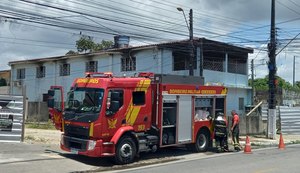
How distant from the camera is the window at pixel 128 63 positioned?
34750 mm

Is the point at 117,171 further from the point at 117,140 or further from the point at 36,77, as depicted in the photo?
the point at 36,77

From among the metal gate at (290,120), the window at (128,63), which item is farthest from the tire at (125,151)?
the window at (128,63)

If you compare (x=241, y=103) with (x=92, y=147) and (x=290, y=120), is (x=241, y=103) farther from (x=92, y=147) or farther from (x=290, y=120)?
(x=92, y=147)

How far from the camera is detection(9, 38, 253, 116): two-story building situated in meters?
32.3

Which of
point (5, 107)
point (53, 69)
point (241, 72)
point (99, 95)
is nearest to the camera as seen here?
point (99, 95)

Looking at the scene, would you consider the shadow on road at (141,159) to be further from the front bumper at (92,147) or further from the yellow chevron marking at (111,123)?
the yellow chevron marking at (111,123)

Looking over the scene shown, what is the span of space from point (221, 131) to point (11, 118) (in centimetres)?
855

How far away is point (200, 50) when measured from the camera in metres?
31.2

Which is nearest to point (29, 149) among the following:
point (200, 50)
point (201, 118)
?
point (201, 118)

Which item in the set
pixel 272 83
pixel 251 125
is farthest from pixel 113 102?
pixel 251 125

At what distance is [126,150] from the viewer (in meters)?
14.0

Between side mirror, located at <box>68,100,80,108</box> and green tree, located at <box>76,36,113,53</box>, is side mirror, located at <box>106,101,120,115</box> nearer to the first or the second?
side mirror, located at <box>68,100,80,108</box>

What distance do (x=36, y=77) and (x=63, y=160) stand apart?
1243 inches

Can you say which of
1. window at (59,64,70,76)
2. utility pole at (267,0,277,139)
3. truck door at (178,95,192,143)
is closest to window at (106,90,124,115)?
truck door at (178,95,192,143)
